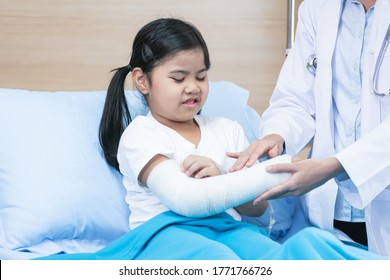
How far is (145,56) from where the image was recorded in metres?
1.64

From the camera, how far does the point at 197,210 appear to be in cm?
141

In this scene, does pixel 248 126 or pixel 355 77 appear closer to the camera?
pixel 355 77

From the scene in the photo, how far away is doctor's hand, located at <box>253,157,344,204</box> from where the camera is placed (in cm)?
140

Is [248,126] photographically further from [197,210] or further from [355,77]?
[197,210]

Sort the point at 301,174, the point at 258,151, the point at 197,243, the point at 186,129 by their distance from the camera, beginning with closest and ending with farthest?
the point at 197,243 < the point at 301,174 < the point at 258,151 < the point at 186,129

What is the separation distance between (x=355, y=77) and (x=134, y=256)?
28.7 inches

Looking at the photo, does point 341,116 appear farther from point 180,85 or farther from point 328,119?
point 180,85

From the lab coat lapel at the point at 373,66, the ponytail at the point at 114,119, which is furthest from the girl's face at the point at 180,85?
the lab coat lapel at the point at 373,66

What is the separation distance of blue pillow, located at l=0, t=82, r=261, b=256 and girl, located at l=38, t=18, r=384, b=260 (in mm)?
54

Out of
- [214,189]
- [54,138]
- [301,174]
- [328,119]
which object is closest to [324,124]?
[328,119]

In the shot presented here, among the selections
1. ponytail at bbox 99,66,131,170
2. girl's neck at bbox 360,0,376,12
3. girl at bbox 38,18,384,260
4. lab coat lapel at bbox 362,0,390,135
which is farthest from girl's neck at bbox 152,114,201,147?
girl's neck at bbox 360,0,376,12

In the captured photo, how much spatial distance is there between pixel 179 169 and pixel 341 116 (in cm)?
49

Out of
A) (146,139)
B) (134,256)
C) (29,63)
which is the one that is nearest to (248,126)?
(146,139)

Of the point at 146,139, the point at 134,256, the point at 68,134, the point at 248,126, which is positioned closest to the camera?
the point at 134,256
